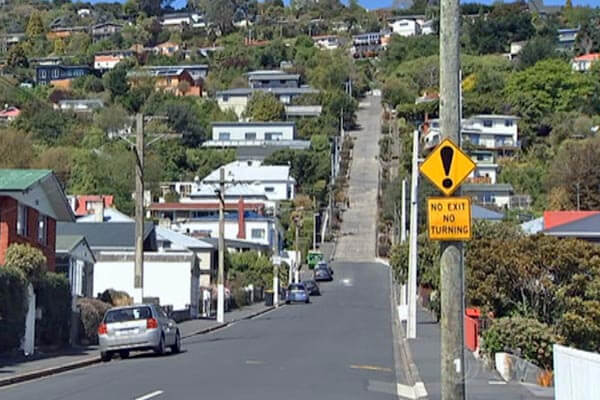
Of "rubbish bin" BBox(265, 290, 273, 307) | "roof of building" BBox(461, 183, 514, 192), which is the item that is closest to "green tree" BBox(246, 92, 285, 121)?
"roof of building" BBox(461, 183, 514, 192)

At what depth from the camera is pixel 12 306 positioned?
29781 millimetres

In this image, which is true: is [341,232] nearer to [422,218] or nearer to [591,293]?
[422,218]

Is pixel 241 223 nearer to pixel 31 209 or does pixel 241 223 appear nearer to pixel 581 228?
pixel 581 228

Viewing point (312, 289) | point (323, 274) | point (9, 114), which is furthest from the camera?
point (9, 114)

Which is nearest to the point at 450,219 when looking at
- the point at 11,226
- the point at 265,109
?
the point at 11,226

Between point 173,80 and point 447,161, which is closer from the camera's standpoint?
point 447,161

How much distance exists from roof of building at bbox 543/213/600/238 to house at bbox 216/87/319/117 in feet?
355

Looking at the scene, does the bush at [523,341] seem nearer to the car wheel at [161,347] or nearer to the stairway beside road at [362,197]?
the car wheel at [161,347]

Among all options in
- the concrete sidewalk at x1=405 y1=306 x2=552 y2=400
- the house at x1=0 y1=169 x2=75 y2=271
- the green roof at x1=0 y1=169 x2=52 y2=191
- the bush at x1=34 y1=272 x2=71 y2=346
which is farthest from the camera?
the house at x1=0 y1=169 x2=75 y2=271

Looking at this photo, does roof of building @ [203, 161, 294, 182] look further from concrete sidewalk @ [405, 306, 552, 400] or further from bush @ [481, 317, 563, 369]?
bush @ [481, 317, 563, 369]

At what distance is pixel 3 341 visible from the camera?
29.2m

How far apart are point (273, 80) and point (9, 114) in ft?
174

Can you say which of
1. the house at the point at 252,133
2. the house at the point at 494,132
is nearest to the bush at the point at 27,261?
the house at the point at 494,132

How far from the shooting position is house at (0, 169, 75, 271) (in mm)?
37500
